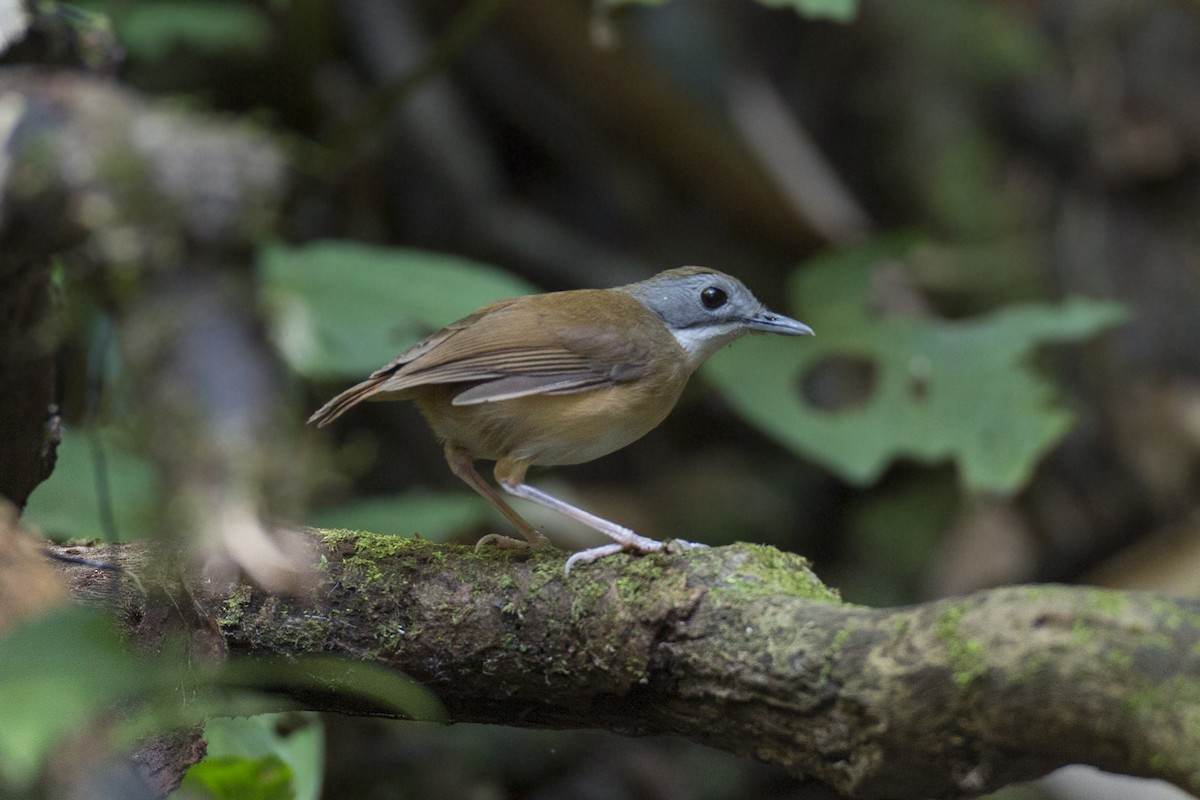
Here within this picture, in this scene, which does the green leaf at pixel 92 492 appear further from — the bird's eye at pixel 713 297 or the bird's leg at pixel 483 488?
the bird's eye at pixel 713 297

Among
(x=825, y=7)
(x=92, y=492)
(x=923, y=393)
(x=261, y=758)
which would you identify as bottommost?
(x=92, y=492)

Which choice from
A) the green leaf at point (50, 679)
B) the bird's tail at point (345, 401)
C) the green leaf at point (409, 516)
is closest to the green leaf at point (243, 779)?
the bird's tail at point (345, 401)

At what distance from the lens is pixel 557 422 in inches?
123

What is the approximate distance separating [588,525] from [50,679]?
6.32 feet

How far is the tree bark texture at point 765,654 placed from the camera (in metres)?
1.72

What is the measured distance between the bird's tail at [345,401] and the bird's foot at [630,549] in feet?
2.60

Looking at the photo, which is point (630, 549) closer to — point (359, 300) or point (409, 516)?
point (409, 516)

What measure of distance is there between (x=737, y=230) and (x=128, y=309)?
4.85 metres

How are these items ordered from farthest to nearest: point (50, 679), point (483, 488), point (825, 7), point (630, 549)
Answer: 1. point (825, 7)
2. point (483, 488)
3. point (630, 549)
4. point (50, 679)

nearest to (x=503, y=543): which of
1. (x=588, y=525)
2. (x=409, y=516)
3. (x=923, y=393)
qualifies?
(x=588, y=525)

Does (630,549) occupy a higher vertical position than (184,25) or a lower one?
lower

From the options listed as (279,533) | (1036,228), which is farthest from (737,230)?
(279,533)

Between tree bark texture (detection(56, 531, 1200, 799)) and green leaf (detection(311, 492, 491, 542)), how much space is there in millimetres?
1609

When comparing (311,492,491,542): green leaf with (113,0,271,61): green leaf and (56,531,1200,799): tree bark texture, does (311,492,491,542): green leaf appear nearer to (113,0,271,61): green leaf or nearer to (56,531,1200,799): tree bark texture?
(56,531,1200,799): tree bark texture
